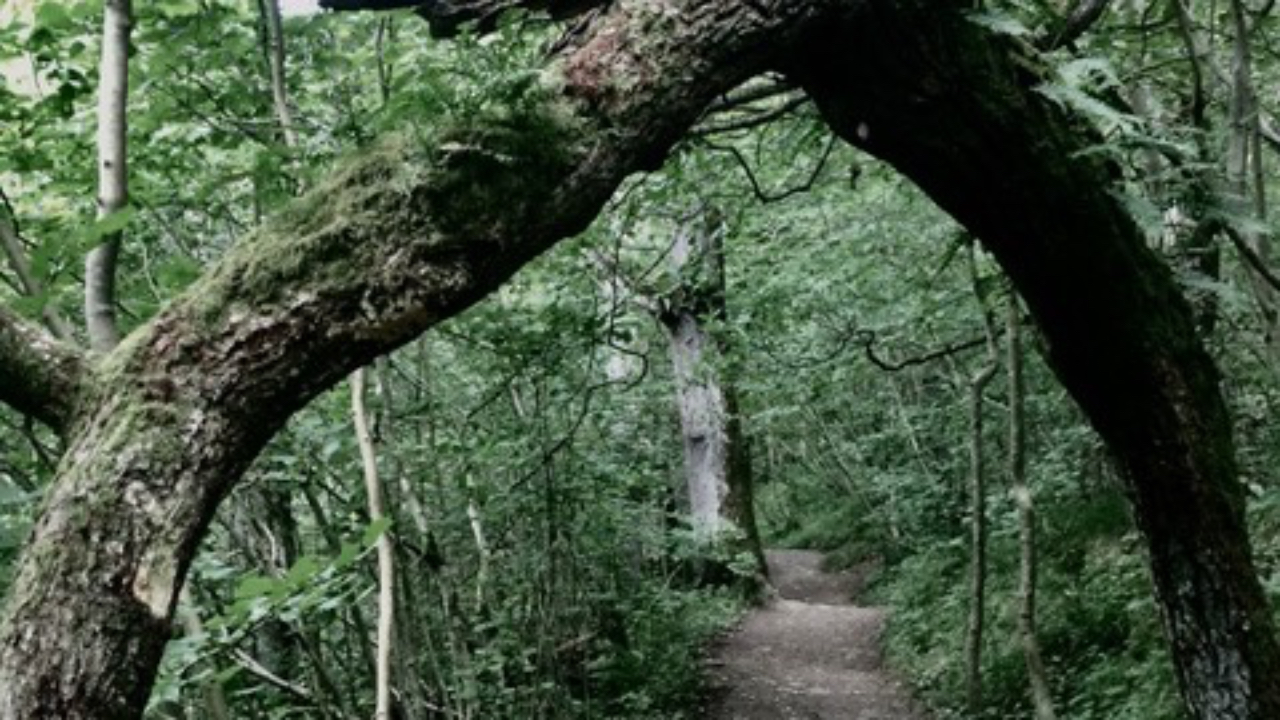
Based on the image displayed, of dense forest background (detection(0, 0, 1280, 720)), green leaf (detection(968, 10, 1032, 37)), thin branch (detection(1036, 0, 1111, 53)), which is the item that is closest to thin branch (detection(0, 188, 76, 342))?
dense forest background (detection(0, 0, 1280, 720))

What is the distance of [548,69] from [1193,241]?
10.6 feet

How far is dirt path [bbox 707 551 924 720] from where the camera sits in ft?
30.7

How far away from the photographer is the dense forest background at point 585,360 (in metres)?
3.43

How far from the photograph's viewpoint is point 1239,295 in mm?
3926

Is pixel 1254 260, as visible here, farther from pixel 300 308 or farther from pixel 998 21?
pixel 300 308

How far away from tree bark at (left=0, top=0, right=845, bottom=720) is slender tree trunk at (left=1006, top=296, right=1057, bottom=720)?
4.04 m

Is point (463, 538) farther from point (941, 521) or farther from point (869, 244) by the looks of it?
point (941, 521)

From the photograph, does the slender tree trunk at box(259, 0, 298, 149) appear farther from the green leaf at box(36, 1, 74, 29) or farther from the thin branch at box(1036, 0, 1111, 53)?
the thin branch at box(1036, 0, 1111, 53)

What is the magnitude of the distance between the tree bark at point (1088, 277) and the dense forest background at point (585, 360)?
0.17 metres

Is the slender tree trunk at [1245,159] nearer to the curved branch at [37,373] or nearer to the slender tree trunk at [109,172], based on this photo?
the slender tree trunk at [109,172]

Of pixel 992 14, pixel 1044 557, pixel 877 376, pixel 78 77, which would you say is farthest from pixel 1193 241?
pixel 877 376

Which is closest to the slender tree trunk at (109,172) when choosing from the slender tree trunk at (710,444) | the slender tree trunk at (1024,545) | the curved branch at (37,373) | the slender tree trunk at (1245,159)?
the curved branch at (37,373)

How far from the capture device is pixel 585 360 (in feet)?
25.7

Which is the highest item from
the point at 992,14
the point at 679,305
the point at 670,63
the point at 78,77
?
the point at 679,305
